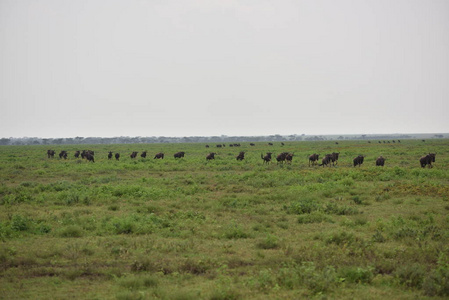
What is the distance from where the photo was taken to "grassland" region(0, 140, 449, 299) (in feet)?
22.9

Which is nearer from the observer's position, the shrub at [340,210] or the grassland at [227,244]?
the grassland at [227,244]

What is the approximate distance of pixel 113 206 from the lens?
49.4 feet

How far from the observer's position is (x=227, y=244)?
32.8ft

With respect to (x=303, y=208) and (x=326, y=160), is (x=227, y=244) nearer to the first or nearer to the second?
(x=303, y=208)

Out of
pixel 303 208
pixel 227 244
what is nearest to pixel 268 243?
pixel 227 244

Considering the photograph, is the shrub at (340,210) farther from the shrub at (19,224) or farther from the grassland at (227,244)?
the shrub at (19,224)

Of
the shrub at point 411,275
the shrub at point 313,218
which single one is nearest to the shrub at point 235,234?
the shrub at point 313,218

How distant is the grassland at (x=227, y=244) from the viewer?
698 centimetres

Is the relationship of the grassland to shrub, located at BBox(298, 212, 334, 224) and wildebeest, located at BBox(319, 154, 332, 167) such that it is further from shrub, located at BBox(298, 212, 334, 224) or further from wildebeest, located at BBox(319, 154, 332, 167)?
wildebeest, located at BBox(319, 154, 332, 167)

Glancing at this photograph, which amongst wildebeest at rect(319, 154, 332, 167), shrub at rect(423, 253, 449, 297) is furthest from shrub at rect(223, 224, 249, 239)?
wildebeest at rect(319, 154, 332, 167)

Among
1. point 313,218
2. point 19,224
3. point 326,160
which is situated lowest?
point 313,218

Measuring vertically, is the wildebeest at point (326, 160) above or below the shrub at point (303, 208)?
above

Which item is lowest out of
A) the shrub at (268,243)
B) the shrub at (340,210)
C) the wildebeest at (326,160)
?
the shrub at (268,243)

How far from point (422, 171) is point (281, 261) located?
19893 millimetres
